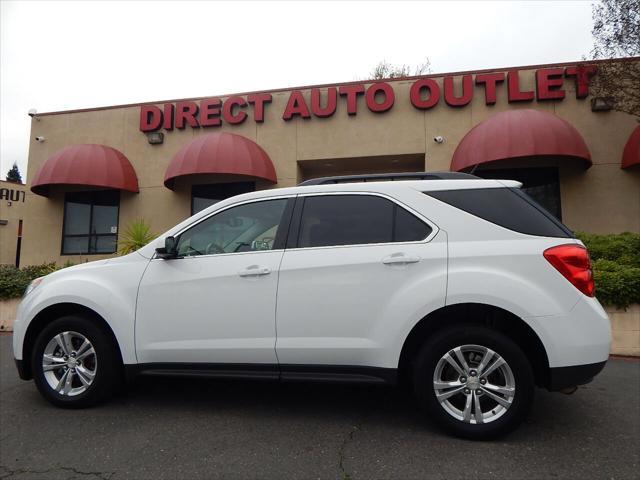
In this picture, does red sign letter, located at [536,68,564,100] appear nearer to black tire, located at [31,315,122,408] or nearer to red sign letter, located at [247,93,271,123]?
red sign letter, located at [247,93,271,123]

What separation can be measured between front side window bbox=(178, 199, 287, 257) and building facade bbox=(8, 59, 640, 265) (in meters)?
→ 6.95

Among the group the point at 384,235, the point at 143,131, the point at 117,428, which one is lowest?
the point at 117,428

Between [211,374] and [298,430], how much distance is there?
0.80 metres

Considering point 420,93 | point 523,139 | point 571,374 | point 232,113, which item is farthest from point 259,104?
point 571,374

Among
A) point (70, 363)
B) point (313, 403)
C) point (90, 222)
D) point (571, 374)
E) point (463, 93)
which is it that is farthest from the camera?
point (90, 222)

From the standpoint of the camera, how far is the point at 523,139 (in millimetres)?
8914

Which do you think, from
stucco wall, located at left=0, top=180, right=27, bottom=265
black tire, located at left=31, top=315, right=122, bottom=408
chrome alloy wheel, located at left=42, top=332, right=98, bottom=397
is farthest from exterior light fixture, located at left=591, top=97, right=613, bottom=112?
stucco wall, located at left=0, top=180, right=27, bottom=265

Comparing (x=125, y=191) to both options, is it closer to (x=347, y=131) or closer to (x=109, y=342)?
(x=347, y=131)

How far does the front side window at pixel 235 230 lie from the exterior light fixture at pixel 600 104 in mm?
9756

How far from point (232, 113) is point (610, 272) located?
9.66 m

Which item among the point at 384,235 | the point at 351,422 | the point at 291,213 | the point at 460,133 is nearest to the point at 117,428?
the point at 351,422

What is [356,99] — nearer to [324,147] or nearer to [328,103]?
[328,103]

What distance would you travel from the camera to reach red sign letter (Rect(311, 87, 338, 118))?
11.0 meters

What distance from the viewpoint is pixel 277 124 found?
37.5 feet
